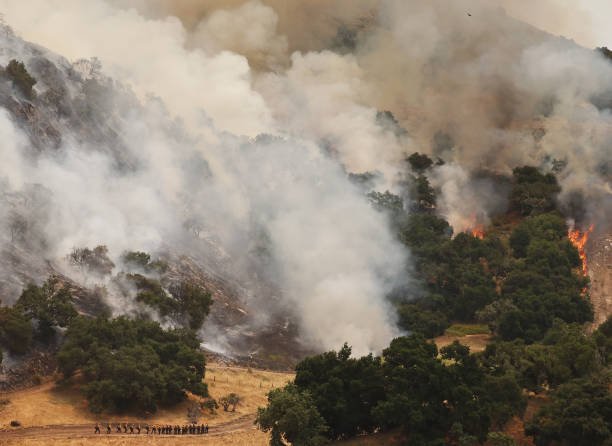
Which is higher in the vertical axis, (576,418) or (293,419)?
(576,418)

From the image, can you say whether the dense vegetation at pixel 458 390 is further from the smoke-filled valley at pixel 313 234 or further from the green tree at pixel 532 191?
the green tree at pixel 532 191

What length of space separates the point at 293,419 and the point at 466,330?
43.9m

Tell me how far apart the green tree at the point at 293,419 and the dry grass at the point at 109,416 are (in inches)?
423

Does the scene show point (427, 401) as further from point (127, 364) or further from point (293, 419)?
point (127, 364)

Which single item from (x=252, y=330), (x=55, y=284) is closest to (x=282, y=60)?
(x=252, y=330)

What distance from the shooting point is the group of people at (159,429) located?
161 ft

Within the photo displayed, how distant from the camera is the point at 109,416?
2015 inches

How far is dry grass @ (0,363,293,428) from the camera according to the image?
159ft

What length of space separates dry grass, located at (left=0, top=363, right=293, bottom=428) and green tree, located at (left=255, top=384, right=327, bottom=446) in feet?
35.3

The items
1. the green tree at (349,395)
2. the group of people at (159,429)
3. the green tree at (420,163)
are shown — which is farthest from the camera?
the green tree at (420,163)

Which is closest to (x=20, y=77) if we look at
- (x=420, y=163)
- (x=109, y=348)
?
(x=109, y=348)

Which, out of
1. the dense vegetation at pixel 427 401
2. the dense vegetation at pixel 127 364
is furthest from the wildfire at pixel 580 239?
the dense vegetation at pixel 127 364

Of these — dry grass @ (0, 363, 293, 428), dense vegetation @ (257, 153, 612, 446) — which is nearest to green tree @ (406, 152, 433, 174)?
dense vegetation @ (257, 153, 612, 446)

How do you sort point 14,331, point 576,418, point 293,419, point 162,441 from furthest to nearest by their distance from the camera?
point 14,331 → point 162,441 → point 576,418 → point 293,419
